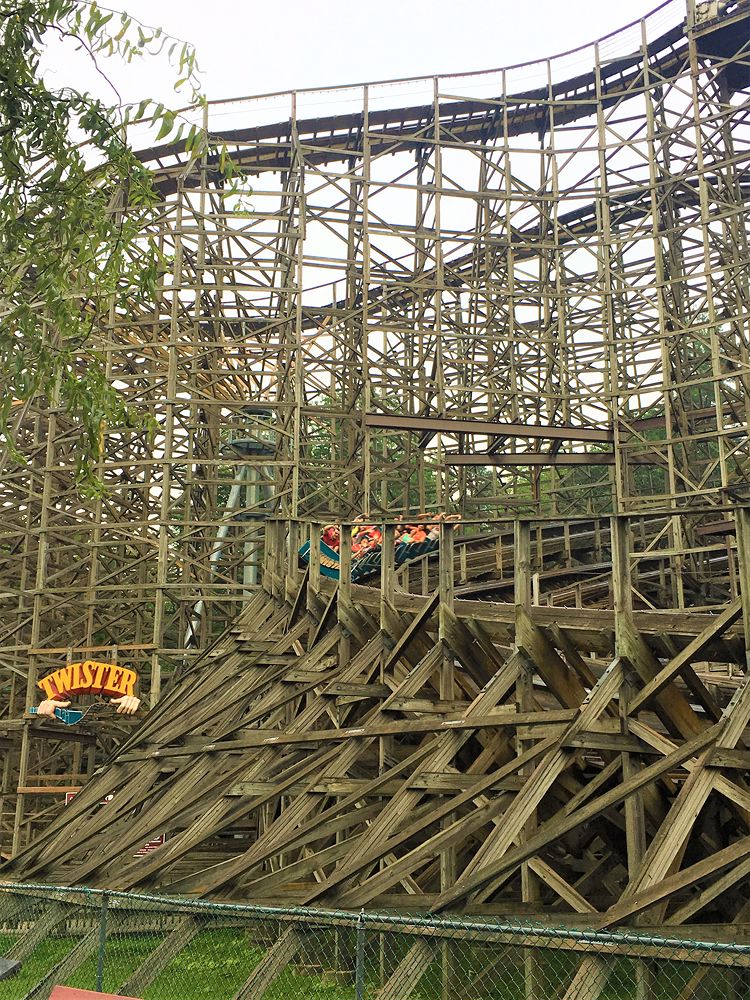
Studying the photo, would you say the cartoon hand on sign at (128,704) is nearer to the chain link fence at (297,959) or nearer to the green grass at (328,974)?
the chain link fence at (297,959)

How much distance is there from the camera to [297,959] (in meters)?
11.5

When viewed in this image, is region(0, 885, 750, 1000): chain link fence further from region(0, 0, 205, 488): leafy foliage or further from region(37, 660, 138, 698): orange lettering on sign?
region(37, 660, 138, 698): orange lettering on sign

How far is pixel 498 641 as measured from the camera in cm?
1228

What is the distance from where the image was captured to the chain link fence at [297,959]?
748 centimetres

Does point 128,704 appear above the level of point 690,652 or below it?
below

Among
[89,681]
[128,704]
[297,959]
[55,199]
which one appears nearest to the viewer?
[55,199]

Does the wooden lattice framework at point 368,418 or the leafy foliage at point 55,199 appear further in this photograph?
the wooden lattice framework at point 368,418

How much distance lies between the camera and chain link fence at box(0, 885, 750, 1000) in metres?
7.48

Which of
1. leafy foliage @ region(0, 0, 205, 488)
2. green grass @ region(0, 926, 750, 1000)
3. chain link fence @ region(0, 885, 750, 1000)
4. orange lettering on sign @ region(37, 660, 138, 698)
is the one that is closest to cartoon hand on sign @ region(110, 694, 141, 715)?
orange lettering on sign @ region(37, 660, 138, 698)

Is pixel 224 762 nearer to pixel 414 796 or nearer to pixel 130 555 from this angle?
pixel 414 796

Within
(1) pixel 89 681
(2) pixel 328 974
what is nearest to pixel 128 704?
(1) pixel 89 681

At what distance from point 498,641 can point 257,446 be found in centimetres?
1697

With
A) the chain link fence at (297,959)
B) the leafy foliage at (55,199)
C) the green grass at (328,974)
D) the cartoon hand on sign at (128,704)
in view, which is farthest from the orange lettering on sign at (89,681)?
the leafy foliage at (55,199)

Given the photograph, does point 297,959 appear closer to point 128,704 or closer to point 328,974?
point 328,974
